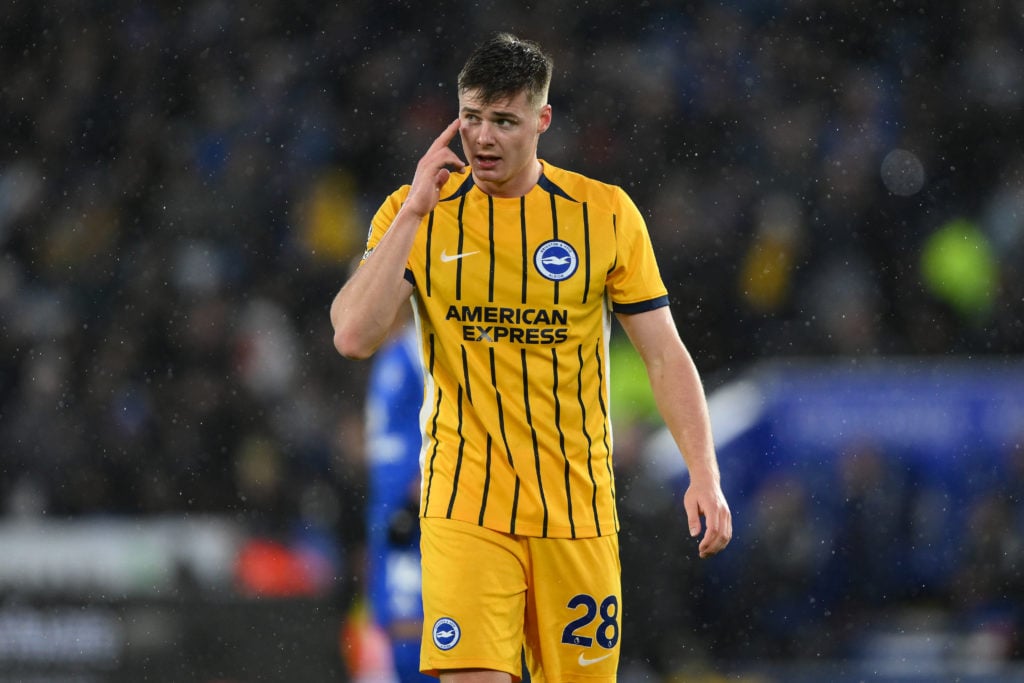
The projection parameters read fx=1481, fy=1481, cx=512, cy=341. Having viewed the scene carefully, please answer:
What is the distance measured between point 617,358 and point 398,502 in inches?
71.9

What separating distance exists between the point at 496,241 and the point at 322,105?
16.8ft

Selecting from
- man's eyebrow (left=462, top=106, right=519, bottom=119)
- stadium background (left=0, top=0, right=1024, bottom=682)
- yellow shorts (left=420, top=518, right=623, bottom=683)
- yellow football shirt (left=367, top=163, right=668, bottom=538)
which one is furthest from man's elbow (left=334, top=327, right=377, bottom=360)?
stadium background (left=0, top=0, right=1024, bottom=682)

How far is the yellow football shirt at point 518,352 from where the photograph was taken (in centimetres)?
299

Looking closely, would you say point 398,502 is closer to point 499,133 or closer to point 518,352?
point 518,352

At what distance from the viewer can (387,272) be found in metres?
2.84

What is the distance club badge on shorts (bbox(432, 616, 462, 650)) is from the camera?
290 centimetres

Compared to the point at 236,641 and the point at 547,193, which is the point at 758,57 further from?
the point at 547,193

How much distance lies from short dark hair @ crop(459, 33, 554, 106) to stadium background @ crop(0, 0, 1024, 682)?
10.8ft

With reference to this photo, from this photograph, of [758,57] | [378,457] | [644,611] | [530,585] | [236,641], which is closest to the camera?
[530,585]

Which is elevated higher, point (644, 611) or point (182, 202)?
point (182, 202)

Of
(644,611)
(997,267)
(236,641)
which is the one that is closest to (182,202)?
(236,641)

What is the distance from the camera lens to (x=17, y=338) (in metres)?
7.56

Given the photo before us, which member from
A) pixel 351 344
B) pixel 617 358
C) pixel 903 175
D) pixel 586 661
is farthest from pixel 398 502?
pixel 903 175

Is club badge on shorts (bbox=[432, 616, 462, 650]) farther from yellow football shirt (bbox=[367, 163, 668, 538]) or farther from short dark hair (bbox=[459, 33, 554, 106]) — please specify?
short dark hair (bbox=[459, 33, 554, 106])
